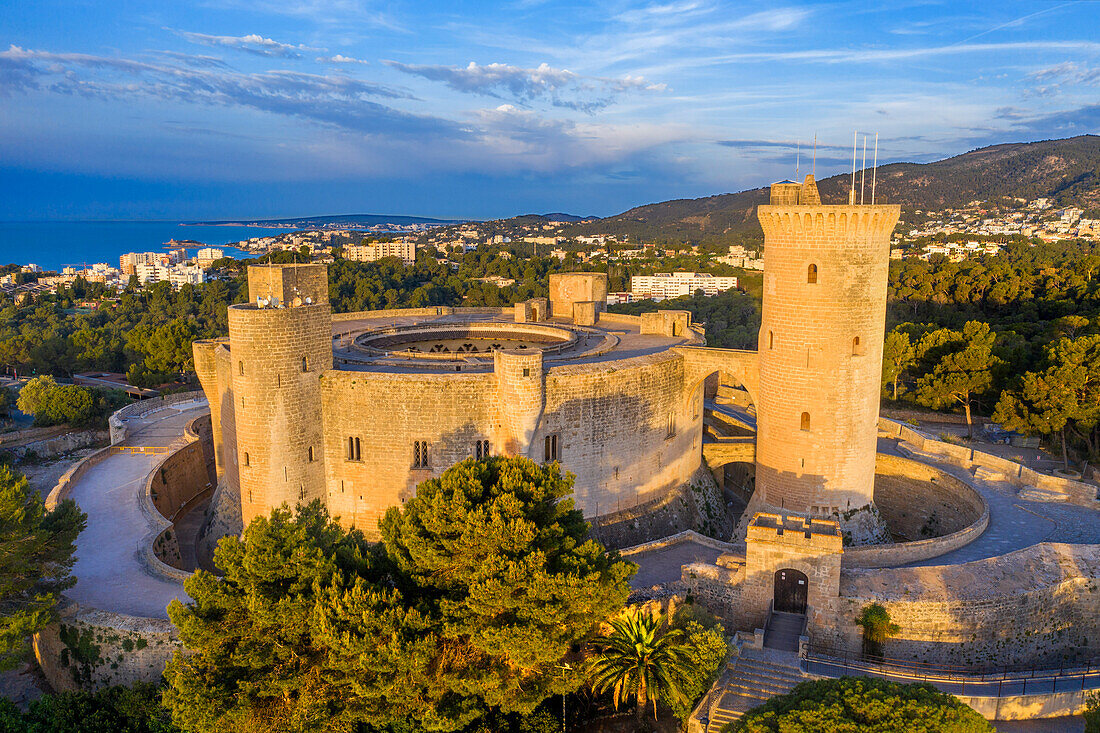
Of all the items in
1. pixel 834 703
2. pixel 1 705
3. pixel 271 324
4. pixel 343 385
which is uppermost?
pixel 271 324

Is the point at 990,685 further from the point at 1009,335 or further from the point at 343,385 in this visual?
the point at 1009,335

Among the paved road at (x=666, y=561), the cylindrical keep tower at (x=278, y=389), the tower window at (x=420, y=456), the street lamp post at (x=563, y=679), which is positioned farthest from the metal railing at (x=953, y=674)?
the cylindrical keep tower at (x=278, y=389)

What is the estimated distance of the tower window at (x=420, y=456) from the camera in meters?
23.2

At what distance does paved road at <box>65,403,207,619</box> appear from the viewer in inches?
818

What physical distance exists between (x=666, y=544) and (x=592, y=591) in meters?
7.91

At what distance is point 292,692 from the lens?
51.2 feet

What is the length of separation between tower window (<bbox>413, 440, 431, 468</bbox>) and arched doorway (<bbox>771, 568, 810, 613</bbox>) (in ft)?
36.4

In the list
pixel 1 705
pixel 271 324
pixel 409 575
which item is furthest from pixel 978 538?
pixel 1 705

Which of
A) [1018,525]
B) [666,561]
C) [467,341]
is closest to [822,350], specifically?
[666,561]

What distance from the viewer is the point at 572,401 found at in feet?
77.0

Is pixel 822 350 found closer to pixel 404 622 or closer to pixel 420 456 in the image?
pixel 420 456

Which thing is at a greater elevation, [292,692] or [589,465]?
[589,465]

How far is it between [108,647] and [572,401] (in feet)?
47.7

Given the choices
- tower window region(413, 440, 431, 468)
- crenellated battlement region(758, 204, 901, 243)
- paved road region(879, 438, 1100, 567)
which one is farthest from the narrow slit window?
paved road region(879, 438, 1100, 567)
